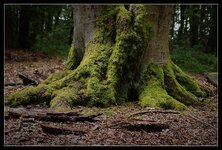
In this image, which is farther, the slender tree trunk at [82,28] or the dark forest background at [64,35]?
the dark forest background at [64,35]

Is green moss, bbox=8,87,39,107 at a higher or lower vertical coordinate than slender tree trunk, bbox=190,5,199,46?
lower

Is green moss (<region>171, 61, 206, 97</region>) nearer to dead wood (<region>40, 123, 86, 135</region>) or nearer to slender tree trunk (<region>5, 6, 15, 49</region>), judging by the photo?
dead wood (<region>40, 123, 86, 135</region>)

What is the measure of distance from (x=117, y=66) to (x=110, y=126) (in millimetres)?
1963

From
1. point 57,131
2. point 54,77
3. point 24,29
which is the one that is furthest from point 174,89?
point 24,29

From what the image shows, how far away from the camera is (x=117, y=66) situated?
7.28 meters

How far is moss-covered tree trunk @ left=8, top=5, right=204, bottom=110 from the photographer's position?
6.94 m

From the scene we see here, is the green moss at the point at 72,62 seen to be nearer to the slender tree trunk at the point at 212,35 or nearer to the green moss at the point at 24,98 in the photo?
the green moss at the point at 24,98

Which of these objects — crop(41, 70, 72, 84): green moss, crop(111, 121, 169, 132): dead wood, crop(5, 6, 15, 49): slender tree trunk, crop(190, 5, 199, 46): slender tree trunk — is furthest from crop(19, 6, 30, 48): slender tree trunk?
crop(111, 121, 169, 132): dead wood

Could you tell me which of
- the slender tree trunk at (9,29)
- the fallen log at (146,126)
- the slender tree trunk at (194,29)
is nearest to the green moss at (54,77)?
the fallen log at (146,126)

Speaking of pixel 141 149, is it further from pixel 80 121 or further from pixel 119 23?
pixel 119 23

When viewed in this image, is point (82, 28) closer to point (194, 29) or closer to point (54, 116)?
point (54, 116)

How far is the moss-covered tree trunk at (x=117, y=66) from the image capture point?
6938mm

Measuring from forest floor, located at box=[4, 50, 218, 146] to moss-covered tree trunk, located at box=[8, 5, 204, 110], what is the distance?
1.06ft

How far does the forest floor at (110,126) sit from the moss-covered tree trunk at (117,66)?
322 mm
